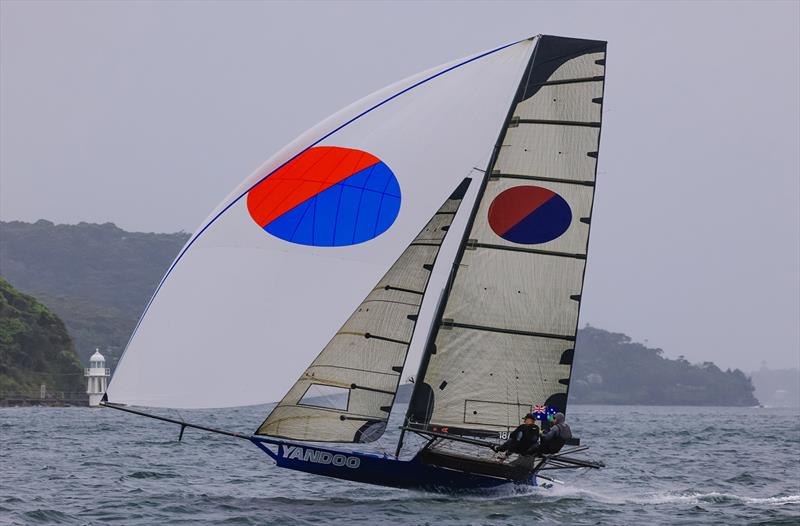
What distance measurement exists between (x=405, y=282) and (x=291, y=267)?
2077 mm

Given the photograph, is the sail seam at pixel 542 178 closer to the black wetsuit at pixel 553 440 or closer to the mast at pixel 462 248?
the mast at pixel 462 248

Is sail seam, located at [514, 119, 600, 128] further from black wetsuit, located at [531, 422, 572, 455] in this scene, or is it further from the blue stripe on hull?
the blue stripe on hull

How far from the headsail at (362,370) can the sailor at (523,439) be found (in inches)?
76.3

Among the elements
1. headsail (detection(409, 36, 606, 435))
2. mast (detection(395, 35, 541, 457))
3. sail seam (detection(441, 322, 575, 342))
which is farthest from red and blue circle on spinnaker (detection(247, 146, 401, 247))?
sail seam (detection(441, 322, 575, 342))

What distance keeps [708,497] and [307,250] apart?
29.9 feet

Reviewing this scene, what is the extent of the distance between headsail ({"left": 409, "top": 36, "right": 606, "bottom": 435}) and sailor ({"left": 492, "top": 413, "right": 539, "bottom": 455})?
957 mm

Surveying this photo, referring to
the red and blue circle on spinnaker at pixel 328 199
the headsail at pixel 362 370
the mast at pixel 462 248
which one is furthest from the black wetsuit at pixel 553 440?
the red and blue circle on spinnaker at pixel 328 199

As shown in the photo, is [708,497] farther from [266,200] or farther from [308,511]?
[266,200]

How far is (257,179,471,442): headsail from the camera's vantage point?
17844 millimetres

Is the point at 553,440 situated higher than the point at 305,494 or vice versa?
the point at 553,440

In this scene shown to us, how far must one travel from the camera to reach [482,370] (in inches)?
752

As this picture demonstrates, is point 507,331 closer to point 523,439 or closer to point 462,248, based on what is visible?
point 462,248

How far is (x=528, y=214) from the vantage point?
18797mm

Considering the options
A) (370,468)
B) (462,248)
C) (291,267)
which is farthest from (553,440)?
(291,267)
